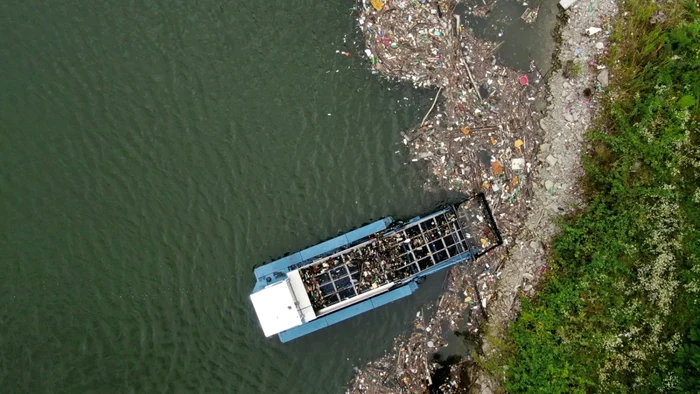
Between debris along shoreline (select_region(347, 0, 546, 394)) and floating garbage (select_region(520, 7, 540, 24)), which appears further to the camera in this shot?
floating garbage (select_region(520, 7, 540, 24))

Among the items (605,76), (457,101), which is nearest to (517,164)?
(457,101)

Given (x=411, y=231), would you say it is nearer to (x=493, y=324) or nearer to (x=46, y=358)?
(x=493, y=324)

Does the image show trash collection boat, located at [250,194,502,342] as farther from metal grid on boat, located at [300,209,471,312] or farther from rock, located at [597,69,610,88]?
rock, located at [597,69,610,88]

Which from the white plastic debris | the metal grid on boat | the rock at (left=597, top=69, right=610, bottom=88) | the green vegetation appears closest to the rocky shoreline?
the rock at (left=597, top=69, right=610, bottom=88)

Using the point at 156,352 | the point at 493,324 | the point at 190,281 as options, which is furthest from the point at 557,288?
the point at 156,352

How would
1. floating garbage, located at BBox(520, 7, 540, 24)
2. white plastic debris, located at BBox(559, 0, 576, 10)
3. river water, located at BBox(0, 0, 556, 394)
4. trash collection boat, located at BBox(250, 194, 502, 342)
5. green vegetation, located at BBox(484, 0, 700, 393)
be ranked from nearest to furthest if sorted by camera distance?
green vegetation, located at BBox(484, 0, 700, 393) < trash collection boat, located at BBox(250, 194, 502, 342) < river water, located at BBox(0, 0, 556, 394) < white plastic debris, located at BBox(559, 0, 576, 10) < floating garbage, located at BBox(520, 7, 540, 24)

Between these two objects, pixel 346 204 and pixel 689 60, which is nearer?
pixel 689 60
